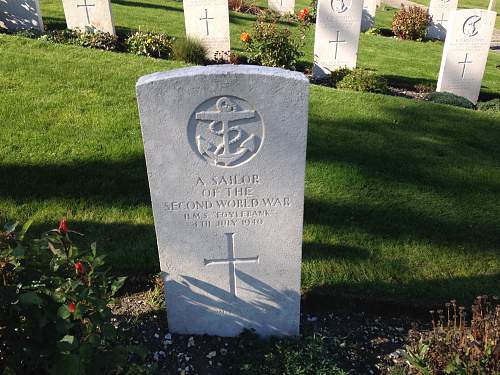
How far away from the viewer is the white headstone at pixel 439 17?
15.0 meters

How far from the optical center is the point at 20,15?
9438mm

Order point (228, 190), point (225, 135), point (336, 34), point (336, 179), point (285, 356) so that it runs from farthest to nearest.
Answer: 1. point (336, 34)
2. point (336, 179)
3. point (285, 356)
4. point (228, 190)
5. point (225, 135)

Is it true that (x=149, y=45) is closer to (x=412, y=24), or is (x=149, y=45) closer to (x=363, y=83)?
(x=363, y=83)

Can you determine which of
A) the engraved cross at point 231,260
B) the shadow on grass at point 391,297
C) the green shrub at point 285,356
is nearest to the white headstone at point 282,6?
the shadow on grass at point 391,297

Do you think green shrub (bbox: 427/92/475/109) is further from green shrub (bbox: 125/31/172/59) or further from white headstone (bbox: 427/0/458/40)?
white headstone (bbox: 427/0/458/40)

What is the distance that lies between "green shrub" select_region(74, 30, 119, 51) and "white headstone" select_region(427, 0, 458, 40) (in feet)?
35.1

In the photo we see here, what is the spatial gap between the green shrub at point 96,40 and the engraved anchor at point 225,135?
23.9ft

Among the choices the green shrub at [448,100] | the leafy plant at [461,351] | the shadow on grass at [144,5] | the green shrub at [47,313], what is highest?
the shadow on grass at [144,5]

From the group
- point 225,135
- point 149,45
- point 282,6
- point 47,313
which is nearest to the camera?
point 47,313

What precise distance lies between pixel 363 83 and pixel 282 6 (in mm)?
8966

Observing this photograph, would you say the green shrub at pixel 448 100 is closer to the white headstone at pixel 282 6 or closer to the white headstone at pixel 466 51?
the white headstone at pixel 466 51

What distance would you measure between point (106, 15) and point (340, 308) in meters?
8.30

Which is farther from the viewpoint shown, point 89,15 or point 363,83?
point 89,15

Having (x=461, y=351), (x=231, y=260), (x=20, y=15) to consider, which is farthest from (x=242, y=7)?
(x=461, y=351)
